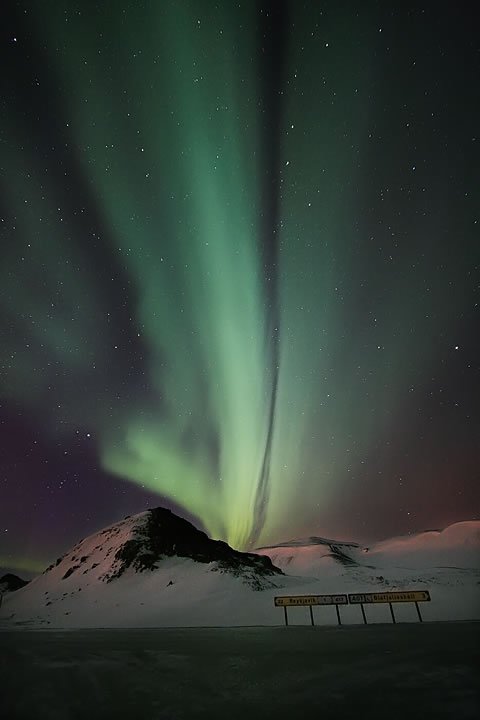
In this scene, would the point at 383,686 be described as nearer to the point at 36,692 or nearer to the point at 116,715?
the point at 116,715

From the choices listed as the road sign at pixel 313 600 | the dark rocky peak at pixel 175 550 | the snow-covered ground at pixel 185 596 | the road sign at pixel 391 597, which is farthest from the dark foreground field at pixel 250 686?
the dark rocky peak at pixel 175 550

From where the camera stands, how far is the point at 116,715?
11.4 meters

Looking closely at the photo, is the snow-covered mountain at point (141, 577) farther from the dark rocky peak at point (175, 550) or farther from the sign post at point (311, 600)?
the sign post at point (311, 600)

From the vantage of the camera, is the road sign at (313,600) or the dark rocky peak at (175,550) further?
the dark rocky peak at (175,550)

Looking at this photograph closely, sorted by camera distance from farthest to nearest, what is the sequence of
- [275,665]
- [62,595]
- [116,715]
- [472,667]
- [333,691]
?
1. [62,595]
2. [275,665]
3. [472,667]
4. [333,691]
5. [116,715]

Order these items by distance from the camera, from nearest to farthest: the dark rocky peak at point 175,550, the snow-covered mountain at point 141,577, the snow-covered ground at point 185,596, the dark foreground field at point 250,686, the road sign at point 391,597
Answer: the dark foreground field at point 250,686 → the road sign at point 391,597 → the snow-covered ground at point 185,596 → the snow-covered mountain at point 141,577 → the dark rocky peak at point 175,550

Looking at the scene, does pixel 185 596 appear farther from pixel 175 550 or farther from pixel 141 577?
pixel 175 550

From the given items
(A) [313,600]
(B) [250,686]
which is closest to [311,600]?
(A) [313,600]

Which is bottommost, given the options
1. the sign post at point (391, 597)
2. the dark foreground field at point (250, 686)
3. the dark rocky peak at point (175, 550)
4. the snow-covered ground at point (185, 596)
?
the dark foreground field at point (250, 686)

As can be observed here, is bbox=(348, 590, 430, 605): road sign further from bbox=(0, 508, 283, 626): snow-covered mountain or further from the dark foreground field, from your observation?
bbox=(0, 508, 283, 626): snow-covered mountain

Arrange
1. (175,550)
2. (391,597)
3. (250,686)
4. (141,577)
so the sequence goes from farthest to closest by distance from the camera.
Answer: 1. (175,550)
2. (141,577)
3. (391,597)
4. (250,686)

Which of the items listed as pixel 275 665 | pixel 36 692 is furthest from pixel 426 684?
pixel 36 692

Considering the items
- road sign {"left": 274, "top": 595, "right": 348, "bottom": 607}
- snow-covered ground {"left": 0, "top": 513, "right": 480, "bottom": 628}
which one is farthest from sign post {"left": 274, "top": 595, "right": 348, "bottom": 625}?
snow-covered ground {"left": 0, "top": 513, "right": 480, "bottom": 628}

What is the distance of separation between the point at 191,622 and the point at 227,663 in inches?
2904
